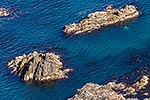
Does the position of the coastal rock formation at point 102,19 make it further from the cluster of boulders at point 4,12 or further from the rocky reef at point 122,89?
the rocky reef at point 122,89

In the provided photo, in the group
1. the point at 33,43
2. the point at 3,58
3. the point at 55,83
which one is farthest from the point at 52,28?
the point at 55,83

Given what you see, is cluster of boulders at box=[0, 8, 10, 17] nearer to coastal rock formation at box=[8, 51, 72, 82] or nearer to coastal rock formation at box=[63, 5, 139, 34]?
coastal rock formation at box=[63, 5, 139, 34]

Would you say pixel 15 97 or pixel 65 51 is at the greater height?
pixel 65 51

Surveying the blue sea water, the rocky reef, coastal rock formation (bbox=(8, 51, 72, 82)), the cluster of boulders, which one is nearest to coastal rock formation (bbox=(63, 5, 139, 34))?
the blue sea water

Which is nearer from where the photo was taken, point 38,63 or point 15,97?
point 15,97

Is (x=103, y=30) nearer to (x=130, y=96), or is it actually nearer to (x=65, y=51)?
(x=65, y=51)

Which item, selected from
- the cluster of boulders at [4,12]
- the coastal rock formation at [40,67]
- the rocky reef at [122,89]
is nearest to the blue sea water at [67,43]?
the coastal rock formation at [40,67]

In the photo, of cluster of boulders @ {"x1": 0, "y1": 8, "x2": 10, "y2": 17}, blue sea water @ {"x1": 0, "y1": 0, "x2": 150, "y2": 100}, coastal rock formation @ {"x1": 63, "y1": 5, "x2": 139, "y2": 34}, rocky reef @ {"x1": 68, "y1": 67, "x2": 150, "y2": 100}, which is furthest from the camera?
cluster of boulders @ {"x1": 0, "y1": 8, "x2": 10, "y2": 17}
